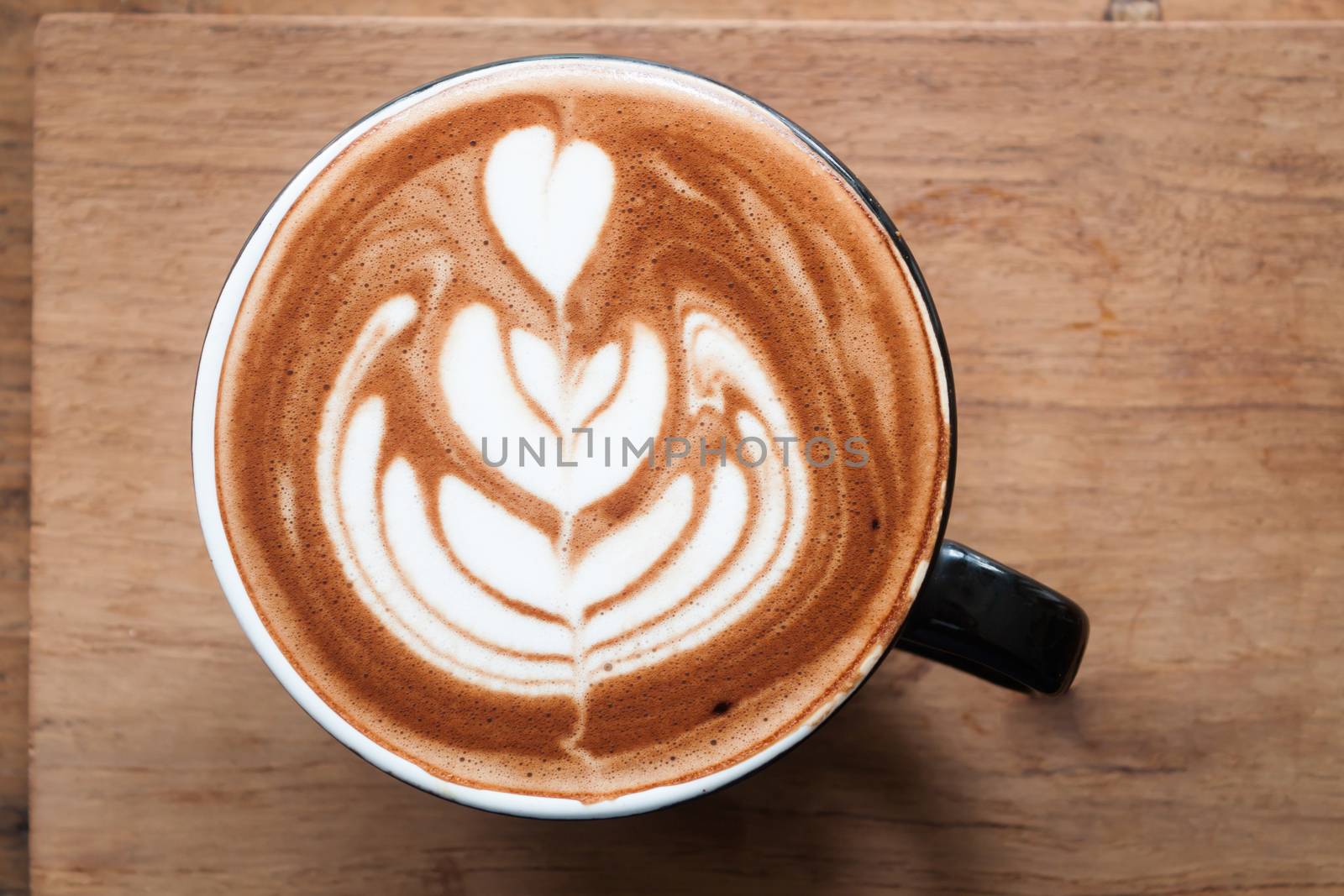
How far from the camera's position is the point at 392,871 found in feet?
3.41

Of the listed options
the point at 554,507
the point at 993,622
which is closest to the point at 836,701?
the point at 993,622

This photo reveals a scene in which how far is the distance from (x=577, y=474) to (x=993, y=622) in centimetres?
37

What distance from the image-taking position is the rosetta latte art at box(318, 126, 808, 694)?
77cm

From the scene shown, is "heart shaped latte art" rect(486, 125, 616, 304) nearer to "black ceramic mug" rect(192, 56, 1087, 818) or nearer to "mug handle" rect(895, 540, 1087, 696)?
"black ceramic mug" rect(192, 56, 1087, 818)

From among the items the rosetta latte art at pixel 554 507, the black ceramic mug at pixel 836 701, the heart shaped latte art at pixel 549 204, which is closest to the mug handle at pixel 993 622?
the black ceramic mug at pixel 836 701

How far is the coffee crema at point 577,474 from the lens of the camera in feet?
2.52

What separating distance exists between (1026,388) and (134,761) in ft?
3.39

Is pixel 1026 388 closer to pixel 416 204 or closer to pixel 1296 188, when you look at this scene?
pixel 1296 188

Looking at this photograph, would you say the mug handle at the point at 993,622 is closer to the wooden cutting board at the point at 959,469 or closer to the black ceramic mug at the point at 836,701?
the black ceramic mug at the point at 836,701

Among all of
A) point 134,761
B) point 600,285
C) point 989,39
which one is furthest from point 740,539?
point 134,761

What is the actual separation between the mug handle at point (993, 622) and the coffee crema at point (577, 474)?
0.16 feet

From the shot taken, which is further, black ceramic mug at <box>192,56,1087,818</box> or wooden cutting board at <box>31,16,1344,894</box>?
wooden cutting board at <box>31,16,1344,894</box>

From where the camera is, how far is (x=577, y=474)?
0.78 meters

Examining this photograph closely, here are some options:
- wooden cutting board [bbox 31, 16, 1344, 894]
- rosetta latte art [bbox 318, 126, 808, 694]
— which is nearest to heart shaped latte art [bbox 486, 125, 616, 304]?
rosetta latte art [bbox 318, 126, 808, 694]
